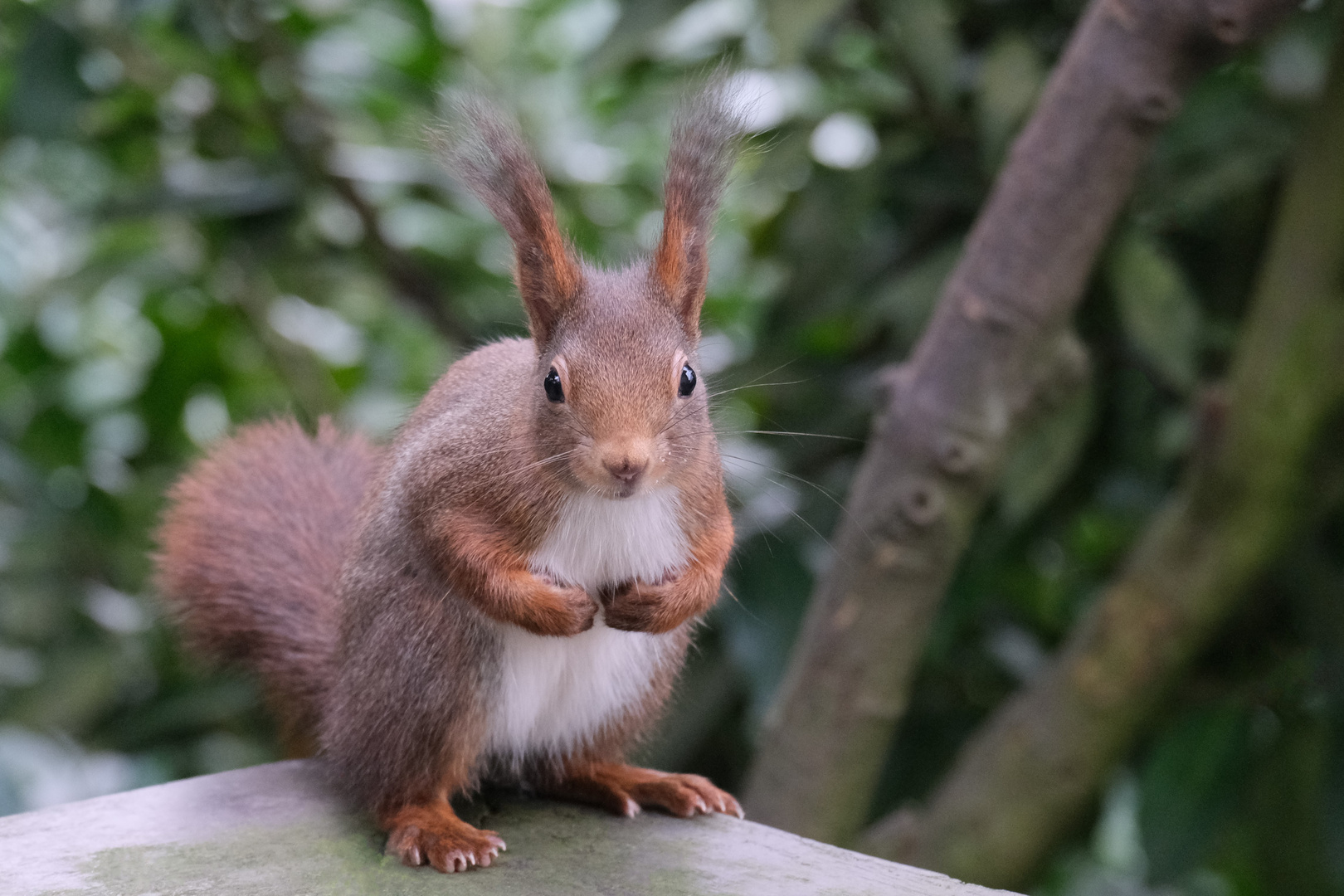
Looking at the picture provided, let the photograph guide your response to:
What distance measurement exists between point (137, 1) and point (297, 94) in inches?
16.5

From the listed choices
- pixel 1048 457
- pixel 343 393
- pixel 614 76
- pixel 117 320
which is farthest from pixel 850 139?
pixel 117 320

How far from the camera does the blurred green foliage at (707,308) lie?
183cm

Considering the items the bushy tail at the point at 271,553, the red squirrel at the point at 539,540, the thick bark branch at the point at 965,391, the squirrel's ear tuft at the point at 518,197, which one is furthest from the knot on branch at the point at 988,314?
the bushy tail at the point at 271,553

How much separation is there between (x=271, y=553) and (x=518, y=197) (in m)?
0.58

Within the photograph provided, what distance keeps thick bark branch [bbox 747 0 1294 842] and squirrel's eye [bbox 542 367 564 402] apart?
614 mm

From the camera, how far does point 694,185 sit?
4.05ft

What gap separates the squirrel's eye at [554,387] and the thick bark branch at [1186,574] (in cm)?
89

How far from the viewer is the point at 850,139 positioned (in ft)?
7.20

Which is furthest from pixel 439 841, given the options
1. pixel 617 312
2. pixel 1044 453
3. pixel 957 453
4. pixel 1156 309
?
pixel 1156 309

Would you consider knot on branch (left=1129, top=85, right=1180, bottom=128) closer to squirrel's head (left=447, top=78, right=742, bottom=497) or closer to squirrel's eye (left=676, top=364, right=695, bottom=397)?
squirrel's head (left=447, top=78, right=742, bottom=497)

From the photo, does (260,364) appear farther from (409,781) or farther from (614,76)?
(409,781)

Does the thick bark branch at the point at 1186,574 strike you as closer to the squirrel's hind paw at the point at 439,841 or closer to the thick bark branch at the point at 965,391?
the thick bark branch at the point at 965,391

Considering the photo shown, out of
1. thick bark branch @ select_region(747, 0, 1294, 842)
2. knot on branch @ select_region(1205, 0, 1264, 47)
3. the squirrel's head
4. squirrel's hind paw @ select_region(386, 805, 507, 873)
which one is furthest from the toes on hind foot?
knot on branch @ select_region(1205, 0, 1264, 47)

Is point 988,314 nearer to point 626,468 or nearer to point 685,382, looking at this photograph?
point 685,382
